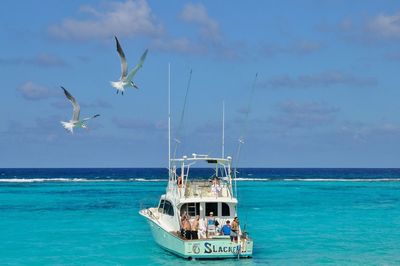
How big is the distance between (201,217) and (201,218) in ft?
0.16

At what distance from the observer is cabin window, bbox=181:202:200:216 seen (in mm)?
25438

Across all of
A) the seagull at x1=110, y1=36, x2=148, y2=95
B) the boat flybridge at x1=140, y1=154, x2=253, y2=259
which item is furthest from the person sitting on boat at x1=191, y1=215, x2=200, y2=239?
the seagull at x1=110, y1=36, x2=148, y2=95

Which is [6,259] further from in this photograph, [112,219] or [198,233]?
[112,219]

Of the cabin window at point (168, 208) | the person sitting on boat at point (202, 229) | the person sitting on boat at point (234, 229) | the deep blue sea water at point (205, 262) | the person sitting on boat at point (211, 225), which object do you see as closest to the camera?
the person sitting on boat at point (234, 229)

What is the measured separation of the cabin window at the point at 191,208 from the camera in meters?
25.4

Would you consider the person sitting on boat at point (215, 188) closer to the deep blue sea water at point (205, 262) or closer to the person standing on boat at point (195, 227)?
the person standing on boat at point (195, 227)

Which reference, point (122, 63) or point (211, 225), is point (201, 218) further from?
point (122, 63)

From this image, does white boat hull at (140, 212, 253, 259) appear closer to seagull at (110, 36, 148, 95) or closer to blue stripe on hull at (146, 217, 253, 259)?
blue stripe on hull at (146, 217, 253, 259)

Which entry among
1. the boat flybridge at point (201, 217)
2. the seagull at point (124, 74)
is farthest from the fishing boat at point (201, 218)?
the seagull at point (124, 74)

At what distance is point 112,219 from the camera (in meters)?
41.7

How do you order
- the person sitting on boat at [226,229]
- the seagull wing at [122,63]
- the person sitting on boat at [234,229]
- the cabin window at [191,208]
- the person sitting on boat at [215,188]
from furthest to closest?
the person sitting on boat at [215,188]
the cabin window at [191,208]
the person sitting on boat at [226,229]
the person sitting on boat at [234,229]
the seagull wing at [122,63]

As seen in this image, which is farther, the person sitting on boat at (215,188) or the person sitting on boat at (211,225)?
the person sitting on boat at (215,188)

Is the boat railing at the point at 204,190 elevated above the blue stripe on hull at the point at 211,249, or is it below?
above

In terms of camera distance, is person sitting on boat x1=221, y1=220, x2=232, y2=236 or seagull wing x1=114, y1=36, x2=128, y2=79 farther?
person sitting on boat x1=221, y1=220, x2=232, y2=236
